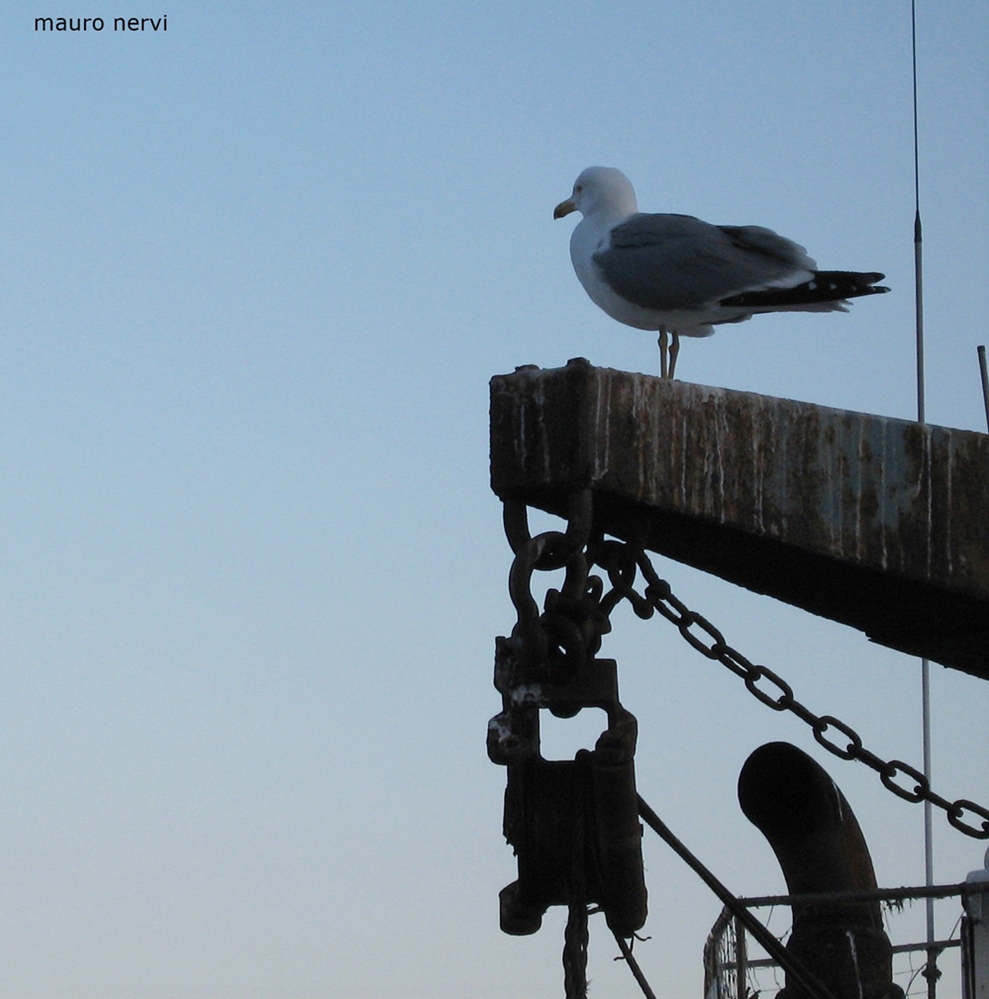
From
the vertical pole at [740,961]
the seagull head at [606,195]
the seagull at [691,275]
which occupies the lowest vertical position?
the vertical pole at [740,961]

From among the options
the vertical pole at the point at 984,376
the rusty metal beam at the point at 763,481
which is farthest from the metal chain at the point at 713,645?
the vertical pole at the point at 984,376

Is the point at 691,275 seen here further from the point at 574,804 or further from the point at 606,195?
the point at 574,804

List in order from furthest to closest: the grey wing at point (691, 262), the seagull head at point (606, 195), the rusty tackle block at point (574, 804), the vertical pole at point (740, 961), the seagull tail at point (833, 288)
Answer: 1. the seagull head at point (606, 195)
2. the grey wing at point (691, 262)
3. the seagull tail at point (833, 288)
4. the vertical pole at point (740, 961)
5. the rusty tackle block at point (574, 804)

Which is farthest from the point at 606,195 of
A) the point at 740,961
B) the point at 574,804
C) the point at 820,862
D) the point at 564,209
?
the point at 574,804

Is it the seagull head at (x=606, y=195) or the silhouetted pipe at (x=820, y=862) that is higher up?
the seagull head at (x=606, y=195)

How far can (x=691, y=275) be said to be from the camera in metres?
6.54

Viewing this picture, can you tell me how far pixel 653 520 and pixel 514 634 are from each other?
26.8 inches

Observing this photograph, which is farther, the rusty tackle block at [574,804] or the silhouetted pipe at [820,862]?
the silhouetted pipe at [820,862]

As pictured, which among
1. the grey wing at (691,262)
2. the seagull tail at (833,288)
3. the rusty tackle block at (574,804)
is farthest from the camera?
the grey wing at (691,262)

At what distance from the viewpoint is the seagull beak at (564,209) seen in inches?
312

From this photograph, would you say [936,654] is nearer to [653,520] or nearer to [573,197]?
[653,520]

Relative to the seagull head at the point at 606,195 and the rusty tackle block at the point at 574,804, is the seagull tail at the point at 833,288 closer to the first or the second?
the seagull head at the point at 606,195

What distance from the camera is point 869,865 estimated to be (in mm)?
6598

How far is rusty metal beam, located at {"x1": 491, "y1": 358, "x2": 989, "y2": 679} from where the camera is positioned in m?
3.80
